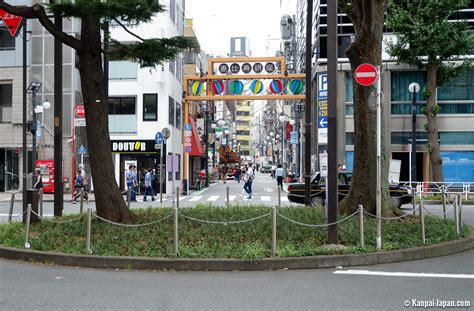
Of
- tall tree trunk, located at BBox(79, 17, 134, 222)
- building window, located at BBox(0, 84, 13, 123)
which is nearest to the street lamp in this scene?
tall tree trunk, located at BBox(79, 17, 134, 222)

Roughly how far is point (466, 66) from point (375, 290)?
28.7 meters

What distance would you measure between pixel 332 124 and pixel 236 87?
23.7m

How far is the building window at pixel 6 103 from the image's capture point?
37694mm

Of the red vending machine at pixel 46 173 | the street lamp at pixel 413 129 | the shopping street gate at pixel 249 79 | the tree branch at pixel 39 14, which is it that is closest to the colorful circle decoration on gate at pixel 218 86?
the shopping street gate at pixel 249 79

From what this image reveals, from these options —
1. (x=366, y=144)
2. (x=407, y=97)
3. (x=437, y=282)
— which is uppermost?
(x=407, y=97)

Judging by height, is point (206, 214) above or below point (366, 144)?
below

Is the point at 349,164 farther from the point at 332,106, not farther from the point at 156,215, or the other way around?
the point at 332,106

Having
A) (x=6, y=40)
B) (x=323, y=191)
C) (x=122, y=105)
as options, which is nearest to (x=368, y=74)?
(x=323, y=191)

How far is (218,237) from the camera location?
12461 mm

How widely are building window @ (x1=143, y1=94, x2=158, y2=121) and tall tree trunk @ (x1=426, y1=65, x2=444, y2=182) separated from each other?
1736 cm

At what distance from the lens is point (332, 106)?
1170 cm

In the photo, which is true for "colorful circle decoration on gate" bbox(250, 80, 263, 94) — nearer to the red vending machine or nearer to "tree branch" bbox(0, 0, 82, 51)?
the red vending machine

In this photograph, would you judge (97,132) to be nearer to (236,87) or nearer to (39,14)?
(39,14)

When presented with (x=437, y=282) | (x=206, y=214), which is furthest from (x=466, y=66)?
(x=437, y=282)
